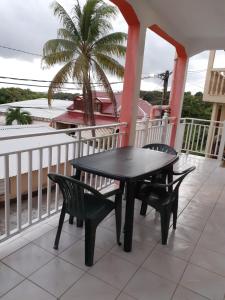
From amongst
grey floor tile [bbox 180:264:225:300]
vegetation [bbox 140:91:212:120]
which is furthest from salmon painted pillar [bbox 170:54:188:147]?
vegetation [bbox 140:91:212:120]

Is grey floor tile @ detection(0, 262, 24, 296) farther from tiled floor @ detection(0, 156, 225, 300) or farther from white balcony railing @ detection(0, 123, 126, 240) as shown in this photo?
white balcony railing @ detection(0, 123, 126, 240)

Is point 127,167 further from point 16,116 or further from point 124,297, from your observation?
point 16,116

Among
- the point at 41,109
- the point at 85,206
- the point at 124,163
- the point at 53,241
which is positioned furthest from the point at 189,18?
the point at 41,109

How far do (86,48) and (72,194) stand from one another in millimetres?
8234

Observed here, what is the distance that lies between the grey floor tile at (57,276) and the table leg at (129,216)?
0.49 metres

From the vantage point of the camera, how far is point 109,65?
899 cm

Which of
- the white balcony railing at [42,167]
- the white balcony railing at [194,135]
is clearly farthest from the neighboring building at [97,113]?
the white balcony railing at [42,167]

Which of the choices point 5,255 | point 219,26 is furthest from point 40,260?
point 219,26

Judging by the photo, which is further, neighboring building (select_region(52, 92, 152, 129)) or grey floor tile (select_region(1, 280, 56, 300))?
neighboring building (select_region(52, 92, 152, 129))

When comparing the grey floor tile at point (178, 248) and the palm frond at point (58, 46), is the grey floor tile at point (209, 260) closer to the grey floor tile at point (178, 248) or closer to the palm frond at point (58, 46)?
the grey floor tile at point (178, 248)

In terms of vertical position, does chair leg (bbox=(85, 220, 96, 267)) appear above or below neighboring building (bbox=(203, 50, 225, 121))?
below

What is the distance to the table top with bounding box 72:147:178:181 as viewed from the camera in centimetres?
207

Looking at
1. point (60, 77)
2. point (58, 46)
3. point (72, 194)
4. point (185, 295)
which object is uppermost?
point (58, 46)

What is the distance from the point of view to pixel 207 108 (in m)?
17.5
